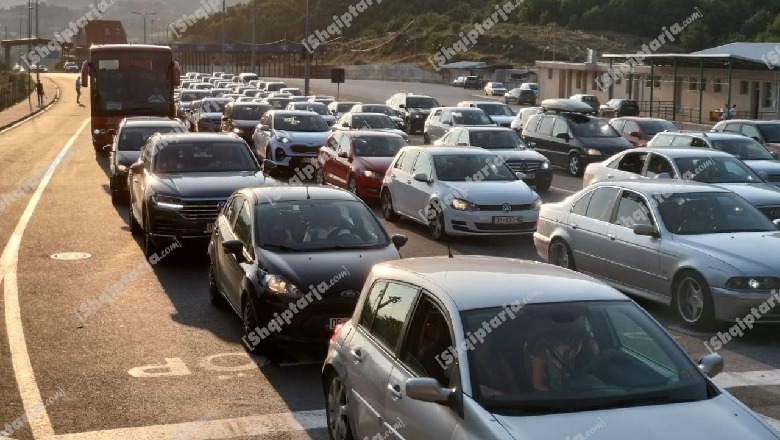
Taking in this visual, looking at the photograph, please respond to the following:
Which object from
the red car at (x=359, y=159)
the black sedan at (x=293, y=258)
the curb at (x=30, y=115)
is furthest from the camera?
the curb at (x=30, y=115)

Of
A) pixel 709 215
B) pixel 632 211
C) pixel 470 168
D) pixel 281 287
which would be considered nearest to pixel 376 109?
pixel 470 168

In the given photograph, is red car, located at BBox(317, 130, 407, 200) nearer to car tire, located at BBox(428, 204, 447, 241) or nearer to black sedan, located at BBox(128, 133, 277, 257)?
car tire, located at BBox(428, 204, 447, 241)

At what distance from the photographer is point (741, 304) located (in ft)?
38.1

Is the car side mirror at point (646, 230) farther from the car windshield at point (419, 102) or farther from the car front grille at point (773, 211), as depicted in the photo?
the car windshield at point (419, 102)

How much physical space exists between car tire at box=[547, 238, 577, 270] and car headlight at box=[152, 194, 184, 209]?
535 cm

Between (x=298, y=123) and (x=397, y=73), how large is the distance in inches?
3784

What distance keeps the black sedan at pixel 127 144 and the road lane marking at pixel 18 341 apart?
2.57 meters

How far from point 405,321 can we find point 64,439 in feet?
10.4

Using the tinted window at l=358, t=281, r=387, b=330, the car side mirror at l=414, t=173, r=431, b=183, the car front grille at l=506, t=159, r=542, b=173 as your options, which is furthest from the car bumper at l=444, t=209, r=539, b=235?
the tinted window at l=358, t=281, r=387, b=330

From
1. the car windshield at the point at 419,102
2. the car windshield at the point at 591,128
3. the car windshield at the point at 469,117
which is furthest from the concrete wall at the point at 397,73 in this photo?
the car windshield at the point at 591,128

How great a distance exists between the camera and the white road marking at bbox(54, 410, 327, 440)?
8492 mm

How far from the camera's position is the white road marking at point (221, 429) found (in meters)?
8.49

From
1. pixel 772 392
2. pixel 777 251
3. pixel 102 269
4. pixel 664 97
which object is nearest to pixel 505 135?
pixel 102 269

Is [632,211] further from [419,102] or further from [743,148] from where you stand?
[419,102]
